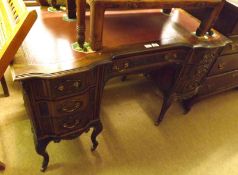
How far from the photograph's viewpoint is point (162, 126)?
174 centimetres

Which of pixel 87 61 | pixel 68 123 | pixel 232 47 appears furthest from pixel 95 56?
pixel 232 47

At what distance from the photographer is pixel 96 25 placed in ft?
2.98

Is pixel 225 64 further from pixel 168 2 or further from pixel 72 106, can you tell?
pixel 72 106

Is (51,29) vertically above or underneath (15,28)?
underneath

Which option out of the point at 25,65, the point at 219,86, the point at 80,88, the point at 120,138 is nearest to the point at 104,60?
the point at 80,88

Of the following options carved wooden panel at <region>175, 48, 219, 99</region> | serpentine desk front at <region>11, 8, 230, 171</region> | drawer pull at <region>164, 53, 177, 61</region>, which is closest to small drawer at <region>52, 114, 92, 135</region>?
serpentine desk front at <region>11, 8, 230, 171</region>

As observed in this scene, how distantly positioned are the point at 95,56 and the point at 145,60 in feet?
0.97

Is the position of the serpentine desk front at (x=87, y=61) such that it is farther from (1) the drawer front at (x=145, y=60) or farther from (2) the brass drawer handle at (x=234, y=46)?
(2) the brass drawer handle at (x=234, y=46)

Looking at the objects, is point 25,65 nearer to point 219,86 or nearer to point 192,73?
point 192,73

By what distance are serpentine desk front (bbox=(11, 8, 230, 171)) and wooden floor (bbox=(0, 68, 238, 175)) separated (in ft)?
0.49

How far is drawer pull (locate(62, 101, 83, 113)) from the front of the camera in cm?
101

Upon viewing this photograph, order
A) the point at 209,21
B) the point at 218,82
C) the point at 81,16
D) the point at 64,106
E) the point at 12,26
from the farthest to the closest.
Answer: the point at 218,82 → the point at 209,21 → the point at 64,106 → the point at 81,16 → the point at 12,26

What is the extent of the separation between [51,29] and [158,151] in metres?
1.10

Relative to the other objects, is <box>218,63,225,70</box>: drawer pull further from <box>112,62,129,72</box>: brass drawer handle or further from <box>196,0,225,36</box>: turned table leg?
<box>112,62,129,72</box>: brass drawer handle
